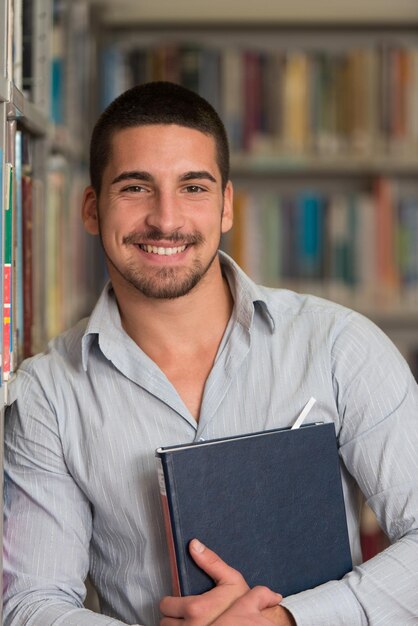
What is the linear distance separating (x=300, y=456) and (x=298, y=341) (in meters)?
0.21

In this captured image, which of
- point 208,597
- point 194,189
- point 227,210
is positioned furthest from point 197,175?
point 208,597

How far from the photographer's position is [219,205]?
1.57m

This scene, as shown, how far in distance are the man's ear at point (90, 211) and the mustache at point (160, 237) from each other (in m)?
0.14

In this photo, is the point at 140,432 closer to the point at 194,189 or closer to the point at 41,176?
the point at 194,189

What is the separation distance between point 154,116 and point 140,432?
49 cm

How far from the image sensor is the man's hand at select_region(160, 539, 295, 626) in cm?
127

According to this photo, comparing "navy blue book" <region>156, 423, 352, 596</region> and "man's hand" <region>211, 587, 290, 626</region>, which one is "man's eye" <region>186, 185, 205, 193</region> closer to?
"navy blue book" <region>156, 423, 352, 596</region>

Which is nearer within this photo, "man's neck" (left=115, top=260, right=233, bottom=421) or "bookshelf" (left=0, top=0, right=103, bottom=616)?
"bookshelf" (left=0, top=0, right=103, bottom=616)

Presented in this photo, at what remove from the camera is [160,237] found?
1.49 metres

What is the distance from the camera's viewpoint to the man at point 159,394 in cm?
143

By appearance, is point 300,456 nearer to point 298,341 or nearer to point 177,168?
point 298,341

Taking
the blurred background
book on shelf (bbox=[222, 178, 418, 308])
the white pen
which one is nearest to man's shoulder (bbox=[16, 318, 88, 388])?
the white pen

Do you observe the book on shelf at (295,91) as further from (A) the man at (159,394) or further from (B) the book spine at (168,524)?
(B) the book spine at (168,524)

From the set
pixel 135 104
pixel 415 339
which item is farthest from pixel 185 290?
pixel 415 339
